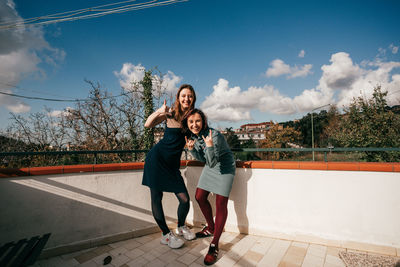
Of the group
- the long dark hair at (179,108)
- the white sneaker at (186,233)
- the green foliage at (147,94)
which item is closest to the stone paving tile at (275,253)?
the white sneaker at (186,233)

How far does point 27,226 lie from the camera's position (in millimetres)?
1779

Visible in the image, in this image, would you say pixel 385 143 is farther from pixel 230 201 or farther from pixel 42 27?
pixel 42 27

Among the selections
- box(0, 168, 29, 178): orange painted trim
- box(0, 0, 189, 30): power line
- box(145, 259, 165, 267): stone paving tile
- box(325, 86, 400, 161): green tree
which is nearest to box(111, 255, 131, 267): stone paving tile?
box(145, 259, 165, 267): stone paving tile

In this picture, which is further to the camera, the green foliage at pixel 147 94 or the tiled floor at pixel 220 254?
the green foliage at pixel 147 94

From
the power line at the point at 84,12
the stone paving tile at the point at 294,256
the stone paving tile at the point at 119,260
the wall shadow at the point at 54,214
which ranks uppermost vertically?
the power line at the point at 84,12

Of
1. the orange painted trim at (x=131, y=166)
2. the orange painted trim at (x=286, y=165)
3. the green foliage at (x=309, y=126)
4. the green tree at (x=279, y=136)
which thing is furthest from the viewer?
the green foliage at (x=309, y=126)

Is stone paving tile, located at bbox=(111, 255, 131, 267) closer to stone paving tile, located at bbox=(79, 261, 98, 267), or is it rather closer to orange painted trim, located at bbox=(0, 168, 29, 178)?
stone paving tile, located at bbox=(79, 261, 98, 267)

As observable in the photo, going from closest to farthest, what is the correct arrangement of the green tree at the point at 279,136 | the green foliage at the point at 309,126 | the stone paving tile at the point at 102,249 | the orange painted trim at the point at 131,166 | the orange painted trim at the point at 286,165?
the stone paving tile at the point at 102,249
the orange painted trim at the point at 286,165
the orange painted trim at the point at 131,166
the green tree at the point at 279,136
the green foliage at the point at 309,126

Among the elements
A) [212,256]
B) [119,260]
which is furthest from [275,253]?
[119,260]

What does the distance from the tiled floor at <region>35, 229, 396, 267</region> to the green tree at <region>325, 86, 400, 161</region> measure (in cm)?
957

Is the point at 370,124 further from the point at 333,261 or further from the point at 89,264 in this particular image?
the point at 89,264

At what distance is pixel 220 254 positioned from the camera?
Result: 1.89 meters

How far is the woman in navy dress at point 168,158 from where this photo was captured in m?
2.01

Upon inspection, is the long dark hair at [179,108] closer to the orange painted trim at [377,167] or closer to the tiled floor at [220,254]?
the tiled floor at [220,254]
